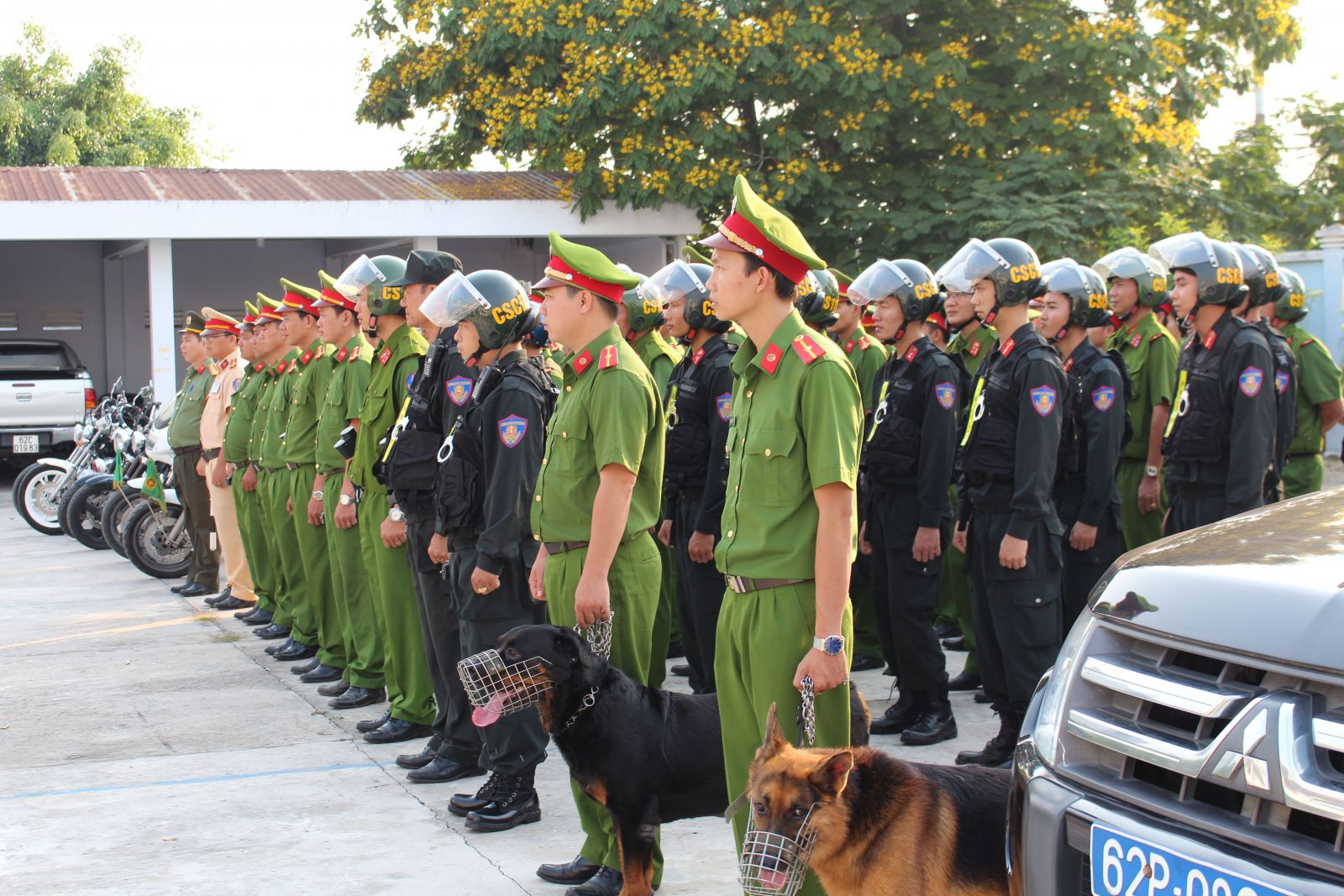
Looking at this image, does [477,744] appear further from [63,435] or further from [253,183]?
[253,183]

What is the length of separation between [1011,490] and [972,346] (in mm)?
2698

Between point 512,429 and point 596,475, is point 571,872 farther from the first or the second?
point 512,429

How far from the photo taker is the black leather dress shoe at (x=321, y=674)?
311 inches

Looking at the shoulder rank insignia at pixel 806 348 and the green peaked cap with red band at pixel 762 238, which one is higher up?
the green peaked cap with red band at pixel 762 238

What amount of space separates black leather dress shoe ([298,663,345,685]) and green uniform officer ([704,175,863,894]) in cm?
466

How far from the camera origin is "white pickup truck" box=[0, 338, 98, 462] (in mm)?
19125

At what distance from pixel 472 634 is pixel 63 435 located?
1621 centimetres

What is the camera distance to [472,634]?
17.5 feet

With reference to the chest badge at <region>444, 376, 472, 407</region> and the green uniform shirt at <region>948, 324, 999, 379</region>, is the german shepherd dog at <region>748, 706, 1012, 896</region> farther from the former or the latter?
the green uniform shirt at <region>948, 324, 999, 379</region>

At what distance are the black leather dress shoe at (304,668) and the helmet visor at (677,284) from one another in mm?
3002

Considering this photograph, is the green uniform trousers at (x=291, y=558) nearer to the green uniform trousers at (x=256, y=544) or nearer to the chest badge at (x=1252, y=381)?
the green uniform trousers at (x=256, y=544)

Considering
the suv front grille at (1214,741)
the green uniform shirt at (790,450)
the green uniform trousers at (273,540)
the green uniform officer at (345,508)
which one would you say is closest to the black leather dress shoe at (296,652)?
the green uniform trousers at (273,540)

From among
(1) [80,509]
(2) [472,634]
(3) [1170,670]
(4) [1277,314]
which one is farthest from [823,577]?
(1) [80,509]

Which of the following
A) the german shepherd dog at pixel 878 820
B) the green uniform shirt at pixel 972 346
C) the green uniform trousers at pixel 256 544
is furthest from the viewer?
the green uniform trousers at pixel 256 544
